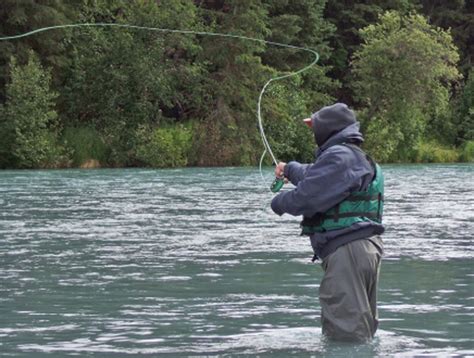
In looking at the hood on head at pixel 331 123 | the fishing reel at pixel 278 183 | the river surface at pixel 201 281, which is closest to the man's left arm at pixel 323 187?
the hood on head at pixel 331 123

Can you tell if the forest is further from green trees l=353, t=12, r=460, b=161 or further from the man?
the man

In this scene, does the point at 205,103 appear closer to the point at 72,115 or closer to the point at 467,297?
the point at 72,115

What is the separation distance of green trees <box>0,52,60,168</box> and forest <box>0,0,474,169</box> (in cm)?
5

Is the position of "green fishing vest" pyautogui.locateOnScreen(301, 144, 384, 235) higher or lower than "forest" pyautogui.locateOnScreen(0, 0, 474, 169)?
lower

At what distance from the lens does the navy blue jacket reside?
22.6 ft

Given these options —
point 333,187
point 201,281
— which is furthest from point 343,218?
point 201,281

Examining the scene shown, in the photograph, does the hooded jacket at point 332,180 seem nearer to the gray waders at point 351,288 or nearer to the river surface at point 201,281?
the gray waders at point 351,288

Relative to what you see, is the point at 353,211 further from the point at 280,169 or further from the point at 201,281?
the point at 201,281

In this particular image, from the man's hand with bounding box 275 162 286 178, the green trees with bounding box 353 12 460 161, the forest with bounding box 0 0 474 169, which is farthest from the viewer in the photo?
the green trees with bounding box 353 12 460 161

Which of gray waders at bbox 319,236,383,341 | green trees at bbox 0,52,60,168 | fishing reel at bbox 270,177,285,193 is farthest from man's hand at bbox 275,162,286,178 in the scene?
green trees at bbox 0,52,60,168

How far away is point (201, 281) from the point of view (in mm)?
10984

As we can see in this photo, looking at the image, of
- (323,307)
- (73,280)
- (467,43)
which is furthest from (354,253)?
(467,43)

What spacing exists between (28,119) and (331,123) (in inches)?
1300

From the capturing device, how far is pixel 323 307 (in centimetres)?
717
